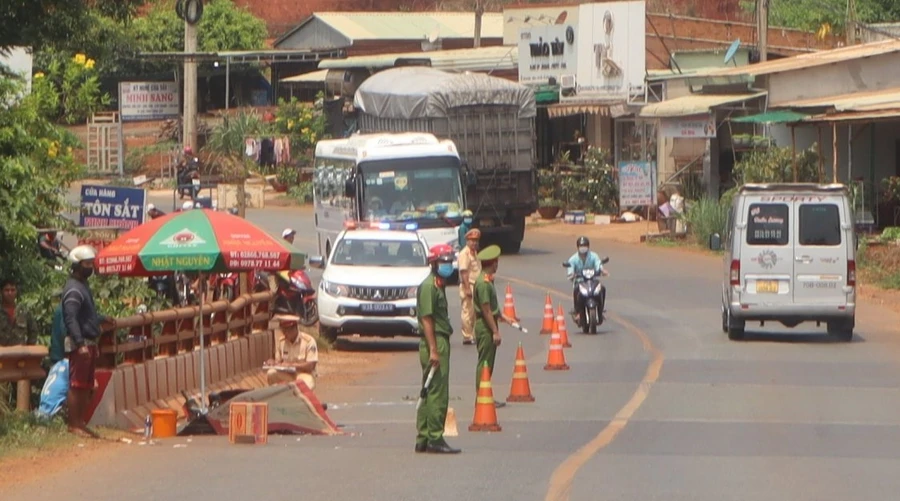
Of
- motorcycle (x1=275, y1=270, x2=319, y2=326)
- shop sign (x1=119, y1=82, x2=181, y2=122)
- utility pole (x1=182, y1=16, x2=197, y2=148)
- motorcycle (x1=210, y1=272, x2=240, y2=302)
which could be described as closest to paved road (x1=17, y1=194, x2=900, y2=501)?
motorcycle (x1=275, y1=270, x2=319, y2=326)

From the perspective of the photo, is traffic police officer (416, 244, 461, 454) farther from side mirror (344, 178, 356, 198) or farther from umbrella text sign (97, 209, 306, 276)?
side mirror (344, 178, 356, 198)

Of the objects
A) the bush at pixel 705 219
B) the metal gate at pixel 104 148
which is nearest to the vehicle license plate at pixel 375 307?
the bush at pixel 705 219

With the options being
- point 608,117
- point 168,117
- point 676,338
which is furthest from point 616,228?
point 168,117

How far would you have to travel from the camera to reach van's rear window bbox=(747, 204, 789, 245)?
2116 cm

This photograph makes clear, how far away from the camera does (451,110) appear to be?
3397 centimetres

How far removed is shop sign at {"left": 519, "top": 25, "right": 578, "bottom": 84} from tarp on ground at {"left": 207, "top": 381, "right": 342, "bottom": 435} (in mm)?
31962

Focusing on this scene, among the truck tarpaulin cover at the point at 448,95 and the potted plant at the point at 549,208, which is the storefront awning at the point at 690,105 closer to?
the potted plant at the point at 549,208

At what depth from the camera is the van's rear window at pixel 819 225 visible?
2111cm

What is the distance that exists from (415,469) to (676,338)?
37.5 feet

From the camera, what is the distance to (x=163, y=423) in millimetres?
13711

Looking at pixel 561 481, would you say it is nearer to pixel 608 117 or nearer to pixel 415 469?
pixel 415 469

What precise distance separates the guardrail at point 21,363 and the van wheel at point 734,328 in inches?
436

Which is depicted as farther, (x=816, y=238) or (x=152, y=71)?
(x=152, y=71)

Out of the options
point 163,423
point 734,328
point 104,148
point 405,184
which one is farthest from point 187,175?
point 163,423
